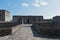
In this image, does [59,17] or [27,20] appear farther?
[27,20]

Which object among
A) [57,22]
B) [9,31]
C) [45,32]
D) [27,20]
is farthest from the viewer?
[27,20]

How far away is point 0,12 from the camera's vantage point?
34.5 m

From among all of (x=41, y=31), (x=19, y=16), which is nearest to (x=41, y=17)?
(x=19, y=16)

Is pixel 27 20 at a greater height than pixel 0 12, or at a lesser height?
lesser

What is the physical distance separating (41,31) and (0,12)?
2537cm

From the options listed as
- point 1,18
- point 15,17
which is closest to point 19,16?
point 15,17

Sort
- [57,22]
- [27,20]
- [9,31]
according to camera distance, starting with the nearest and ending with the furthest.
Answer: [9,31] → [57,22] → [27,20]

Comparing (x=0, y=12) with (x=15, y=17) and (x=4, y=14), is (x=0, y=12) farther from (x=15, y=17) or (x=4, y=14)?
(x=15, y=17)

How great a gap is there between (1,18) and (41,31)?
983 inches

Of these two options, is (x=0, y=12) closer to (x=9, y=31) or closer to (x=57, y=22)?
(x=57, y=22)

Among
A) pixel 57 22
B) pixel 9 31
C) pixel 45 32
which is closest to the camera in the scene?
pixel 9 31

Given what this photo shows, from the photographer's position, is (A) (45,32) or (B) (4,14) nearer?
(A) (45,32)

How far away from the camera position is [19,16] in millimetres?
33625

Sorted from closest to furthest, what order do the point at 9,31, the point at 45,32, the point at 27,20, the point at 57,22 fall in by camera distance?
1. the point at 9,31
2. the point at 45,32
3. the point at 57,22
4. the point at 27,20
